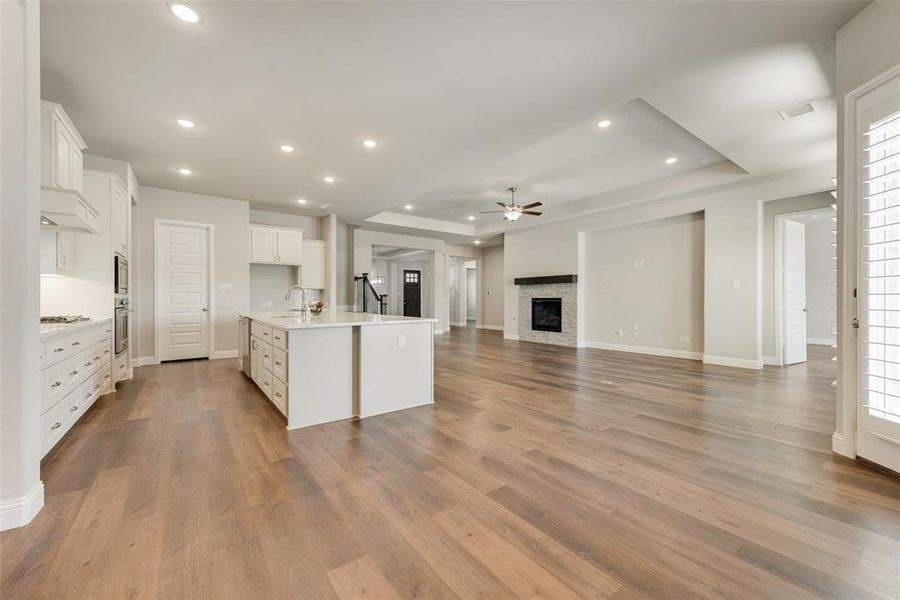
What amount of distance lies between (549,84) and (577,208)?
16.0 feet

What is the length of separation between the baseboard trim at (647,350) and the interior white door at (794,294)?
118 centimetres

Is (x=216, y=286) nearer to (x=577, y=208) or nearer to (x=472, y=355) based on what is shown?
(x=472, y=355)

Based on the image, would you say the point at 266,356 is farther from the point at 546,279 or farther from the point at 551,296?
the point at 551,296

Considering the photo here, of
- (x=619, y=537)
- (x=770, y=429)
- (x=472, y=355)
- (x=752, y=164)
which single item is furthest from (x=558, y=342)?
(x=619, y=537)

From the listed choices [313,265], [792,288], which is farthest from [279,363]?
[792,288]

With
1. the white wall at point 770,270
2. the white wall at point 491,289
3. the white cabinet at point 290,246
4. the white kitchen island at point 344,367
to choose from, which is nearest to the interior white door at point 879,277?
the white kitchen island at point 344,367

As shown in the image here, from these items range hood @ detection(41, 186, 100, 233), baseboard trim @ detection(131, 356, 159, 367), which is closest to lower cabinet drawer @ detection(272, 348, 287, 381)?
range hood @ detection(41, 186, 100, 233)

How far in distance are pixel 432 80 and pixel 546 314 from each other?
21.2 feet

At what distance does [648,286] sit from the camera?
6734mm

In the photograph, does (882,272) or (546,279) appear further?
(546,279)

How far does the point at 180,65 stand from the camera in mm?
2594

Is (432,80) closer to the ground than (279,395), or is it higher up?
higher up

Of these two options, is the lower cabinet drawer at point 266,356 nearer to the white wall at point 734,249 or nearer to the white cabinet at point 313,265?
the white cabinet at point 313,265

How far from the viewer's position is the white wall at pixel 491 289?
37.5 feet
